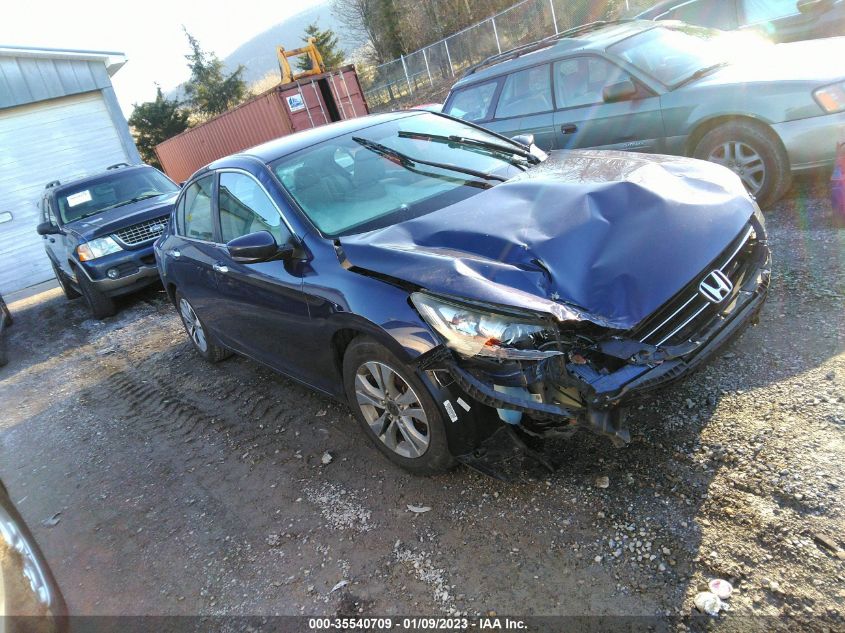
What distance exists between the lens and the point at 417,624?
2.38 meters

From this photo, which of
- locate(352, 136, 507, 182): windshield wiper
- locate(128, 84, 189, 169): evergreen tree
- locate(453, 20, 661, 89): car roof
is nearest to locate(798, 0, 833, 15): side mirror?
locate(453, 20, 661, 89): car roof

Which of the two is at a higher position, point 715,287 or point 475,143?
point 475,143

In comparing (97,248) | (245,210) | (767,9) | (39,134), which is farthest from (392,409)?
(39,134)

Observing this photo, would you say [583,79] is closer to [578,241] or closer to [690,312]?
[578,241]

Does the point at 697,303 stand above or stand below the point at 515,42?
below

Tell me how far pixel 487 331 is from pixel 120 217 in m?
7.59

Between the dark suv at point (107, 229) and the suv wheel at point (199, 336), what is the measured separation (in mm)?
2979

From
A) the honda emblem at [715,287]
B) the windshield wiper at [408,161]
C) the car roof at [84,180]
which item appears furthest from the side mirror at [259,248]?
the car roof at [84,180]

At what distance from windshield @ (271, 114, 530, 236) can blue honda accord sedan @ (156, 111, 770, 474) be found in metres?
0.01

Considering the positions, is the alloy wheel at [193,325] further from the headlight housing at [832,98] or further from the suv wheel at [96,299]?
the headlight housing at [832,98]

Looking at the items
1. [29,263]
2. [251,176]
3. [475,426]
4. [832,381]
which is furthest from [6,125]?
[832,381]

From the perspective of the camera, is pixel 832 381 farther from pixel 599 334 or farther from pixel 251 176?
pixel 251 176

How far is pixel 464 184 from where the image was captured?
3660 millimetres

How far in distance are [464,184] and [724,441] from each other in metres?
1.98
